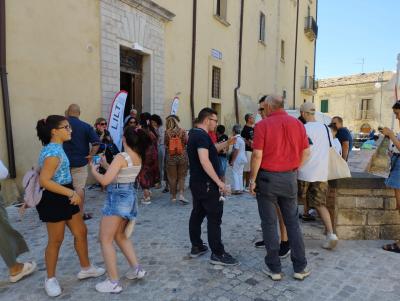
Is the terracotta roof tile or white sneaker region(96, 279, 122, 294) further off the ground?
the terracotta roof tile

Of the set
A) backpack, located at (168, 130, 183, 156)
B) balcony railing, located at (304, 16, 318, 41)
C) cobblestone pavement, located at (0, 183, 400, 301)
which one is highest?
balcony railing, located at (304, 16, 318, 41)

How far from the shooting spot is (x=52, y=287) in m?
3.04

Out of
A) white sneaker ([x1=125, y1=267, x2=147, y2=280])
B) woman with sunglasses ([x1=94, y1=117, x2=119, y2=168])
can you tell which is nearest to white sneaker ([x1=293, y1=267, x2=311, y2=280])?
white sneaker ([x1=125, y1=267, x2=147, y2=280])

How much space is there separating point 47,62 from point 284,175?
540 centimetres

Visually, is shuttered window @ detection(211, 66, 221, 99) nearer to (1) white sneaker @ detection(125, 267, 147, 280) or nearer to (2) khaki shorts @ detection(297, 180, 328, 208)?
(2) khaki shorts @ detection(297, 180, 328, 208)

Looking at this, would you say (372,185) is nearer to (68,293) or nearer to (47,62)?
(68,293)

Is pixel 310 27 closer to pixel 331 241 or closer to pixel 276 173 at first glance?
pixel 331 241

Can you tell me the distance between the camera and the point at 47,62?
6688mm

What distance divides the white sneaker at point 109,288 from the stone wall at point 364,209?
2914mm

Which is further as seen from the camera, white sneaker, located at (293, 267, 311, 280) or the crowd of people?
white sneaker, located at (293, 267, 311, 280)

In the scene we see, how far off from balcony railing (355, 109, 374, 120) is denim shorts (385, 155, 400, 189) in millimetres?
42664

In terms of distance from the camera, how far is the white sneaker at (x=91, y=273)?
11.0 ft

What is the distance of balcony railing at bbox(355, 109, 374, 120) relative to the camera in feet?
139

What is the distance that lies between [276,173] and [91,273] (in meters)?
2.04
